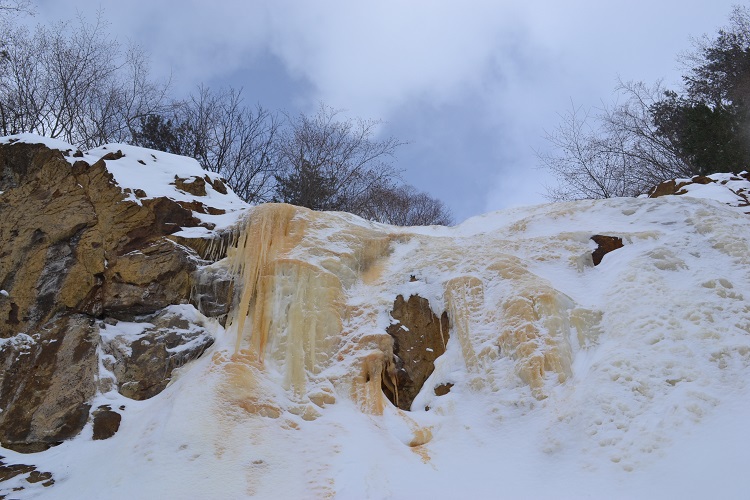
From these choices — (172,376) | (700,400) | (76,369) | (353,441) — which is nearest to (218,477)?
(353,441)

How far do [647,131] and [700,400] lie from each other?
1475 centimetres

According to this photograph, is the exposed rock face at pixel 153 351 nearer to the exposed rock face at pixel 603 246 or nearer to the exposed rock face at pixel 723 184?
the exposed rock face at pixel 603 246

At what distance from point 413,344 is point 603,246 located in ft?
8.76

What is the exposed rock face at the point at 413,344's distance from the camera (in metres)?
6.21

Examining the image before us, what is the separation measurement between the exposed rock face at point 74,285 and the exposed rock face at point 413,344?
2.14m

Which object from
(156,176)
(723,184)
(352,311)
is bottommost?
(352,311)

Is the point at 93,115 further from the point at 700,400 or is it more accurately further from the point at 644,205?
the point at 700,400

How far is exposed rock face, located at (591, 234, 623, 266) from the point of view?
6.95 meters

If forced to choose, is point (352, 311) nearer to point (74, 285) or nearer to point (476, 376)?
point (476, 376)

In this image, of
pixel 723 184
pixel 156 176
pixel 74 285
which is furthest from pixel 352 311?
pixel 723 184

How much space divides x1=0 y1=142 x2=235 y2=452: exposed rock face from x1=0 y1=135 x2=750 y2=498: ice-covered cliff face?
12.2 inches

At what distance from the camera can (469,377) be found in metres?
5.86

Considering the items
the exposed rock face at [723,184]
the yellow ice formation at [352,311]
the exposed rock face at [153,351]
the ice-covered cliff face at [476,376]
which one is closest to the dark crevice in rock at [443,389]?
the ice-covered cliff face at [476,376]

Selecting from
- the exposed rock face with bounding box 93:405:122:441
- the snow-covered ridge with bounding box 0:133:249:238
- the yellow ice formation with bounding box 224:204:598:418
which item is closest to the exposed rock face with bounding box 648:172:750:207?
→ the yellow ice formation with bounding box 224:204:598:418
